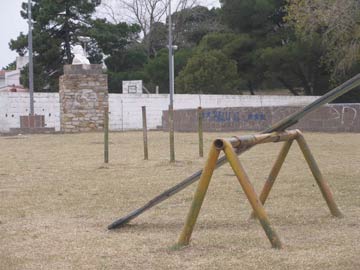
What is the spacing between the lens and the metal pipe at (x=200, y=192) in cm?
538

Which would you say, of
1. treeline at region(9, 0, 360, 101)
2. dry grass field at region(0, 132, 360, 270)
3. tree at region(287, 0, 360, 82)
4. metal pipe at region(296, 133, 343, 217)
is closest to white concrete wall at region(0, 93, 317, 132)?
treeline at region(9, 0, 360, 101)

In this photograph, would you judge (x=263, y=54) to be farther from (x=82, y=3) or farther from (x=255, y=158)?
(x=255, y=158)

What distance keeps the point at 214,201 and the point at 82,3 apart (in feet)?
148

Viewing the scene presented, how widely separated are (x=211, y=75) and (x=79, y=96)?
16641 millimetres

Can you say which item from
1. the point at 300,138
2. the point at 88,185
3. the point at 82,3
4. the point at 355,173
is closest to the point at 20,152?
the point at 88,185

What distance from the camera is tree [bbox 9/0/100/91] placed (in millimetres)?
50062

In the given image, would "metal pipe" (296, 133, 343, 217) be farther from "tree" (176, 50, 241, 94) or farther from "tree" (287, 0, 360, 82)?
"tree" (176, 50, 241, 94)

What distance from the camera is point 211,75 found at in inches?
1850

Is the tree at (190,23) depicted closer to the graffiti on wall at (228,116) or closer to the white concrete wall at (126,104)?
the white concrete wall at (126,104)

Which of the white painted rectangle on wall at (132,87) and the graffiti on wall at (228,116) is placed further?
the white painted rectangle on wall at (132,87)

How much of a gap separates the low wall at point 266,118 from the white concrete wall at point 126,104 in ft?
17.8

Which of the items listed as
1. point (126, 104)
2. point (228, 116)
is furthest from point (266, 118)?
point (126, 104)

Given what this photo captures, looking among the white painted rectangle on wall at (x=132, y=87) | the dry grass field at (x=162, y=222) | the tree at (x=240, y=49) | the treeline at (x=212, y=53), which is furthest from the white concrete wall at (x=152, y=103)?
the dry grass field at (x=162, y=222)

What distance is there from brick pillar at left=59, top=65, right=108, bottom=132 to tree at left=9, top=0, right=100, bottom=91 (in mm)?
18531
